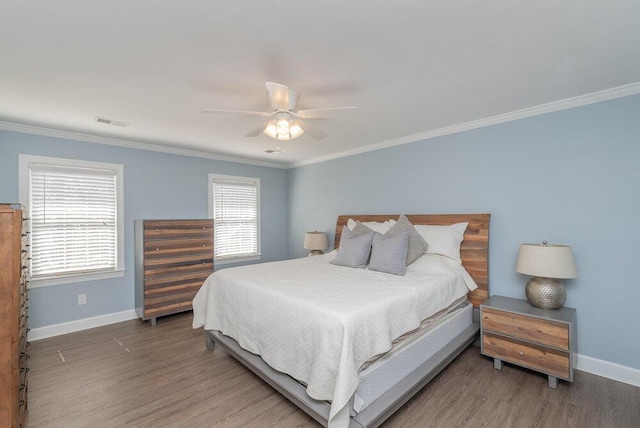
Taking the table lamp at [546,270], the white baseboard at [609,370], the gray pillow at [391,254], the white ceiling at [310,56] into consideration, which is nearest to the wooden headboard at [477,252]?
the table lamp at [546,270]

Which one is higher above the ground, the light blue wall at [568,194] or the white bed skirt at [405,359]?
the light blue wall at [568,194]

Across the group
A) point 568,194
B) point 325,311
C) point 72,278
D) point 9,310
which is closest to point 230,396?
point 325,311

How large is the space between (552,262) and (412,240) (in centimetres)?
122

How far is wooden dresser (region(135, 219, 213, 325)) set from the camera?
148 inches

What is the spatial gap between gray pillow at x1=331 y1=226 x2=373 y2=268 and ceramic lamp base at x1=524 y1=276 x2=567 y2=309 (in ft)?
5.21

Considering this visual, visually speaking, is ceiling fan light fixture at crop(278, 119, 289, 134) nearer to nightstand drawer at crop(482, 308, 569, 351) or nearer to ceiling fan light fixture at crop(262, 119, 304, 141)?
ceiling fan light fixture at crop(262, 119, 304, 141)

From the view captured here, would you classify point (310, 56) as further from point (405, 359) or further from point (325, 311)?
point (405, 359)

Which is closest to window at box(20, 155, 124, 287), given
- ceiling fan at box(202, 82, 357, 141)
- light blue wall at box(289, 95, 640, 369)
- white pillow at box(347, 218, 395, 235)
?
ceiling fan at box(202, 82, 357, 141)

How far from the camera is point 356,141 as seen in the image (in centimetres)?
411

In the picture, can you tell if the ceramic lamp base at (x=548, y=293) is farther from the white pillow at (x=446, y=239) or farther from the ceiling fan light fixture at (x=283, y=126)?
the ceiling fan light fixture at (x=283, y=126)

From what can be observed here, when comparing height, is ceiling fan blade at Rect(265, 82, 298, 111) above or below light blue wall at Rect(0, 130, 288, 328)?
above

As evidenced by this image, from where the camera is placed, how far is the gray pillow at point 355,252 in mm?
3281

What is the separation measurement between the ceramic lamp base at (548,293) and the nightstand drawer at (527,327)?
24cm

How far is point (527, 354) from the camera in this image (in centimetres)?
247
